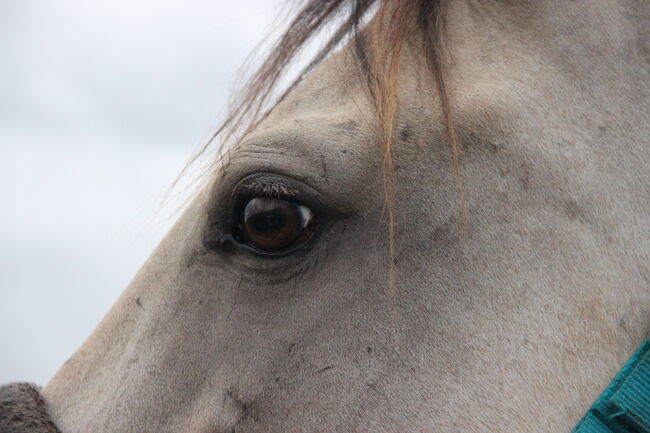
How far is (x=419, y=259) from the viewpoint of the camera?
5.06 ft

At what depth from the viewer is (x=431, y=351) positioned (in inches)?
58.3

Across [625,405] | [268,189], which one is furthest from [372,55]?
[625,405]

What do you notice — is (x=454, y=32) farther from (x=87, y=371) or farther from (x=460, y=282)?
(x=87, y=371)

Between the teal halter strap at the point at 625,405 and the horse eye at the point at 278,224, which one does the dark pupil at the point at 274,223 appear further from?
the teal halter strap at the point at 625,405

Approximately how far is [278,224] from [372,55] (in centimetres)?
56

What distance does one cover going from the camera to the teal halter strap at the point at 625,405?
1.34m

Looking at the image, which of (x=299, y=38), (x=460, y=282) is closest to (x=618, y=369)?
(x=460, y=282)

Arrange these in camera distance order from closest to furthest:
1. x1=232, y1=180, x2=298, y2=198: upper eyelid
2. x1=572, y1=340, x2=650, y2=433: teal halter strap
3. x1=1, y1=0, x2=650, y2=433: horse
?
x1=572, y1=340, x2=650, y2=433: teal halter strap < x1=1, y1=0, x2=650, y2=433: horse < x1=232, y1=180, x2=298, y2=198: upper eyelid

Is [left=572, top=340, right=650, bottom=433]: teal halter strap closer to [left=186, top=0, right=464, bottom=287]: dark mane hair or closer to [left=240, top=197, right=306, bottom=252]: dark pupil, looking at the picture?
[left=186, top=0, right=464, bottom=287]: dark mane hair

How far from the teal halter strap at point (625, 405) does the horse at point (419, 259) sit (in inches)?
1.3

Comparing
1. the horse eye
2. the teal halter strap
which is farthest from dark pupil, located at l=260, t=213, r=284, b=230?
the teal halter strap

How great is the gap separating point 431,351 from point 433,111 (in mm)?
580

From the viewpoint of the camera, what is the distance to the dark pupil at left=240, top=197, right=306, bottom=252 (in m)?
1.59

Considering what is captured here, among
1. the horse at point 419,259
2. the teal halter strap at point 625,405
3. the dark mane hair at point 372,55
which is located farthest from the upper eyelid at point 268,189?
the teal halter strap at point 625,405
